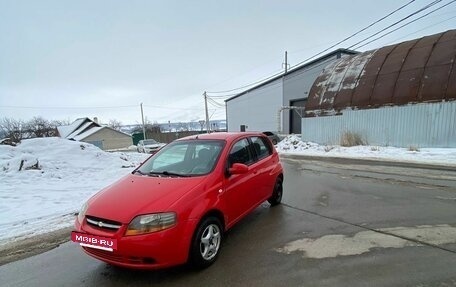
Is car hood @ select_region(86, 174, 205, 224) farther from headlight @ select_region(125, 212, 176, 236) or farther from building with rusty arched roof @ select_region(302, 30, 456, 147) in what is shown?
building with rusty arched roof @ select_region(302, 30, 456, 147)

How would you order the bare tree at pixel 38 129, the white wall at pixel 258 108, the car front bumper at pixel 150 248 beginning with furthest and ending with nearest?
the bare tree at pixel 38 129 < the white wall at pixel 258 108 < the car front bumper at pixel 150 248

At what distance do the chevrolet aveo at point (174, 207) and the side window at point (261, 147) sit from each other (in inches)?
16.7

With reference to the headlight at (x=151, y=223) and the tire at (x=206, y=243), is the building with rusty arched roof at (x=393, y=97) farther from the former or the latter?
the headlight at (x=151, y=223)

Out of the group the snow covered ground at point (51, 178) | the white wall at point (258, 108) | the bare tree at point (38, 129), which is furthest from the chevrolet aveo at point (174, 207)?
the bare tree at point (38, 129)

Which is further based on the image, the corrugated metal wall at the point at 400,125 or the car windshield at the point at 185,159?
the corrugated metal wall at the point at 400,125

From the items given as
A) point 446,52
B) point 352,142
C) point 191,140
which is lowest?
point 352,142

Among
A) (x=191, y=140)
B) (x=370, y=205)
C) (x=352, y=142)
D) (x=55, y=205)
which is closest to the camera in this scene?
(x=191, y=140)

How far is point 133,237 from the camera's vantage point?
3389mm

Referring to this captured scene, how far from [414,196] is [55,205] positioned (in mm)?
8277

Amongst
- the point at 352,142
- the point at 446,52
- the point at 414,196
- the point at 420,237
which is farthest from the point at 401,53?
the point at 420,237

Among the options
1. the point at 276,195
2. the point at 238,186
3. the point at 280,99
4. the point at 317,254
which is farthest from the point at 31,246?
the point at 280,99

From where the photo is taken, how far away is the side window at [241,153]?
496 centimetres

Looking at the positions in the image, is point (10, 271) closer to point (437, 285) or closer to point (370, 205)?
point (437, 285)

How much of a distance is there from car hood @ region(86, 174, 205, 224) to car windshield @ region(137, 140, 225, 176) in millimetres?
294
